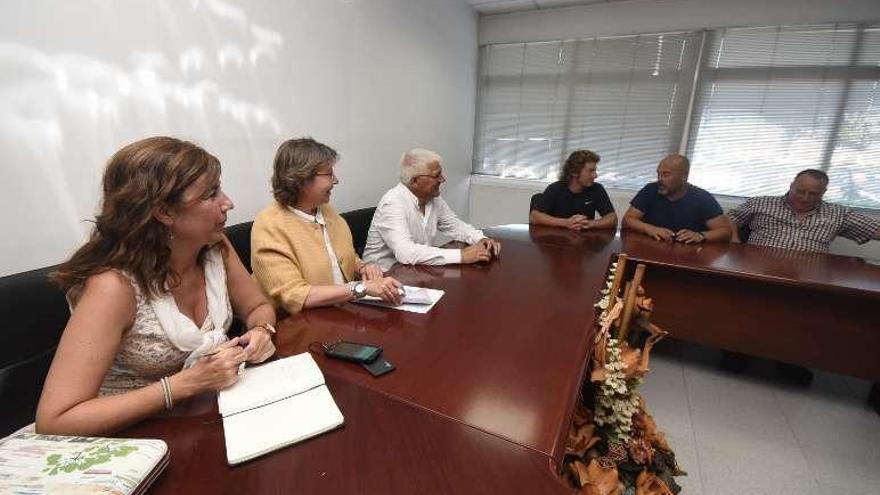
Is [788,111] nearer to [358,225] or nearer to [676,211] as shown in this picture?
[676,211]

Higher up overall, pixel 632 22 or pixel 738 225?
pixel 632 22

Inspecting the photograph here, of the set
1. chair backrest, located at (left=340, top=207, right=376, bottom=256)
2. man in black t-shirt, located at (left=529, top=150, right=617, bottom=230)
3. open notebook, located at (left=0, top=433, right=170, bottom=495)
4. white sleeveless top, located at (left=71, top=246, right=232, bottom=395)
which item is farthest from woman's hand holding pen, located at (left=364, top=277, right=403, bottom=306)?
man in black t-shirt, located at (left=529, top=150, right=617, bottom=230)

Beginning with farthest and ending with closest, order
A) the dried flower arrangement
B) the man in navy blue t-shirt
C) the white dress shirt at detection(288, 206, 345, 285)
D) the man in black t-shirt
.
→ the man in black t-shirt < the man in navy blue t-shirt < the white dress shirt at detection(288, 206, 345, 285) < the dried flower arrangement

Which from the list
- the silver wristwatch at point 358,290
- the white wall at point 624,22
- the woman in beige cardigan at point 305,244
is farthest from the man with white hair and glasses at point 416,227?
the white wall at point 624,22

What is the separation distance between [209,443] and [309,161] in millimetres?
1089

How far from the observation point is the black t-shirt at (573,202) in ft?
10.3

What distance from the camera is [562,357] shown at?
1.09 meters

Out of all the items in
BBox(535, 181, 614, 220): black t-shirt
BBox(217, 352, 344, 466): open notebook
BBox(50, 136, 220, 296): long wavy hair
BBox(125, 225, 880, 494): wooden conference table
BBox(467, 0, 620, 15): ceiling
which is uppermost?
BBox(467, 0, 620, 15): ceiling

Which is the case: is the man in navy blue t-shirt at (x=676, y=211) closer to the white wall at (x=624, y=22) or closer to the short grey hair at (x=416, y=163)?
the white wall at (x=624, y=22)

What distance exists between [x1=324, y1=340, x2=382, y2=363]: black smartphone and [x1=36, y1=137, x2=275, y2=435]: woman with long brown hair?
0.53 feet

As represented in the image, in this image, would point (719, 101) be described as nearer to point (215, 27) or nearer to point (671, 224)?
point (671, 224)

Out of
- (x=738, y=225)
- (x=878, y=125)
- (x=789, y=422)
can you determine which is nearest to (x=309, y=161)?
(x=789, y=422)

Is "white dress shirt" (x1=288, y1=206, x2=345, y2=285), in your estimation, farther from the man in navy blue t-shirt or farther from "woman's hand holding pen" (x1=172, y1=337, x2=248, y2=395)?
the man in navy blue t-shirt

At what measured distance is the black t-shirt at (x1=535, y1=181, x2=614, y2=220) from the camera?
313cm
